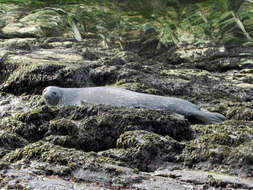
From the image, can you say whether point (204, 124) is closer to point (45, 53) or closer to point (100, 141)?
point (100, 141)

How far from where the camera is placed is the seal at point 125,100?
4.55m

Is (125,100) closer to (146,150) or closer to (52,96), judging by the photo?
(52,96)

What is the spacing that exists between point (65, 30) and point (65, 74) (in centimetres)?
625

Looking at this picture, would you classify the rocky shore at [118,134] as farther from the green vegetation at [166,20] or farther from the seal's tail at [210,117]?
the green vegetation at [166,20]

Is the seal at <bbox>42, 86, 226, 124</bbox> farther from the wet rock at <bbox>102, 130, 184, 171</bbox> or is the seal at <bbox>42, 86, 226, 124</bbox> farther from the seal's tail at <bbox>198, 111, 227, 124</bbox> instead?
the wet rock at <bbox>102, 130, 184, 171</bbox>

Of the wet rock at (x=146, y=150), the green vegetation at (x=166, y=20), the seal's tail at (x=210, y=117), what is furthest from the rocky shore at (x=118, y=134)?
the green vegetation at (x=166, y=20)

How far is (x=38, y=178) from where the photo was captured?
262cm

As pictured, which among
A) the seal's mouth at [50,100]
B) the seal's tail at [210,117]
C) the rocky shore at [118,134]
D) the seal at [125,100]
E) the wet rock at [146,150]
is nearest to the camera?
the rocky shore at [118,134]

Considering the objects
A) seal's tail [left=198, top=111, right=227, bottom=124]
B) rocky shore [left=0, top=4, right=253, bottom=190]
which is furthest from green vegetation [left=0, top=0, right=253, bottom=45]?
seal's tail [left=198, top=111, right=227, bottom=124]

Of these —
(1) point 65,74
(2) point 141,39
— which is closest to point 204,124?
(1) point 65,74

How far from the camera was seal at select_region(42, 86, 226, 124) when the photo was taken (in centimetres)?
455

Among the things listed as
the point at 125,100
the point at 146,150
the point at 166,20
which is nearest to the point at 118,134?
the point at 146,150

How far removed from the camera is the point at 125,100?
4.65 metres

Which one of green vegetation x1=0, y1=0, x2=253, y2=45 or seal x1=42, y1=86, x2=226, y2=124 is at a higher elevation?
green vegetation x1=0, y1=0, x2=253, y2=45
